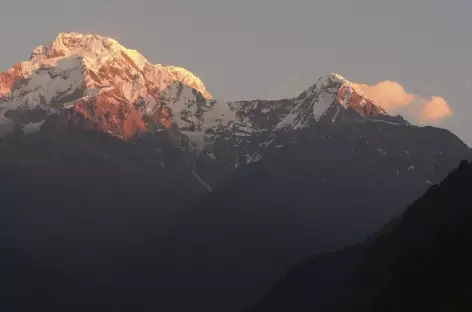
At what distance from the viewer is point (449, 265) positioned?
139500mm

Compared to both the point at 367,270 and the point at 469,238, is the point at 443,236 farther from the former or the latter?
the point at 367,270

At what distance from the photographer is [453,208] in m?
165

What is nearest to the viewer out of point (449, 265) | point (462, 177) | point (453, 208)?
point (449, 265)

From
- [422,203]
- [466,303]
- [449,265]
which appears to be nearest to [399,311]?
[449,265]

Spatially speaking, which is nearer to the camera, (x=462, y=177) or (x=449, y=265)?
(x=449, y=265)

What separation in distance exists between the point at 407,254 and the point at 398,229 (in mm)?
23372

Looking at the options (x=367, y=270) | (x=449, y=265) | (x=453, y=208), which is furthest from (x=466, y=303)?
(x=367, y=270)

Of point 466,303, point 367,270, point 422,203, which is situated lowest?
point 466,303

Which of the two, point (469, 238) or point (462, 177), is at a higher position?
point (462, 177)

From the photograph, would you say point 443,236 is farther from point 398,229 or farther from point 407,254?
point 398,229

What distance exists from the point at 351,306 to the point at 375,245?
701 inches

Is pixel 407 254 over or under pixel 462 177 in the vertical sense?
under

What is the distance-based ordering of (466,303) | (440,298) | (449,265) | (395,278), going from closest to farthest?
(466,303) < (440,298) < (449,265) < (395,278)

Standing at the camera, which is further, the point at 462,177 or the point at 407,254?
the point at 462,177
